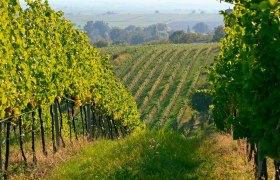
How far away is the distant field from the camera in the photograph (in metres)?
57.3

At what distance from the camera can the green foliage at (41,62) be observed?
12.6 m

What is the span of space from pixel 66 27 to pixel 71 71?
7.92 feet

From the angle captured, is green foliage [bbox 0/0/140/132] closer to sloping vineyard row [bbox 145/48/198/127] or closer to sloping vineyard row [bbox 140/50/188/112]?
sloping vineyard row [bbox 145/48/198/127]

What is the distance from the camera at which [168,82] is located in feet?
238

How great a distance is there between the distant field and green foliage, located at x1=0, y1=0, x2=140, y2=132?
2138 centimetres

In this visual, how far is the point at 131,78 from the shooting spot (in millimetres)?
78812

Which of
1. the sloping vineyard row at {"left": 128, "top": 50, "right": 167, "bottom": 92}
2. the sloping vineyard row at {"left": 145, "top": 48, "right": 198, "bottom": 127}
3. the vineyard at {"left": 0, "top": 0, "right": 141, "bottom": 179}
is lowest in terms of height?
the sloping vineyard row at {"left": 145, "top": 48, "right": 198, "bottom": 127}

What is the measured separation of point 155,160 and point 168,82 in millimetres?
60364

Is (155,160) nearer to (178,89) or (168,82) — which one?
(178,89)

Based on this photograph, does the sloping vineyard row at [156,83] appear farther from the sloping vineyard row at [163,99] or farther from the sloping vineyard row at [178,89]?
the sloping vineyard row at [178,89]

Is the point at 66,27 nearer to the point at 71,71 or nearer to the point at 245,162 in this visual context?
the point at 71,71

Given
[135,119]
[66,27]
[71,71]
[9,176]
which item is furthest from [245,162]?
[135,119]

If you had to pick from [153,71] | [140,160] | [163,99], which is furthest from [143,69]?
[140,160]

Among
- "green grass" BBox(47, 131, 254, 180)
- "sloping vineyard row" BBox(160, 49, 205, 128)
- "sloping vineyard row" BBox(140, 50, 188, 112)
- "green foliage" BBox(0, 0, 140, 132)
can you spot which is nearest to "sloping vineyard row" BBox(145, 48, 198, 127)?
"sloping vineyard row" BBox(160, 49, 205, 128)
